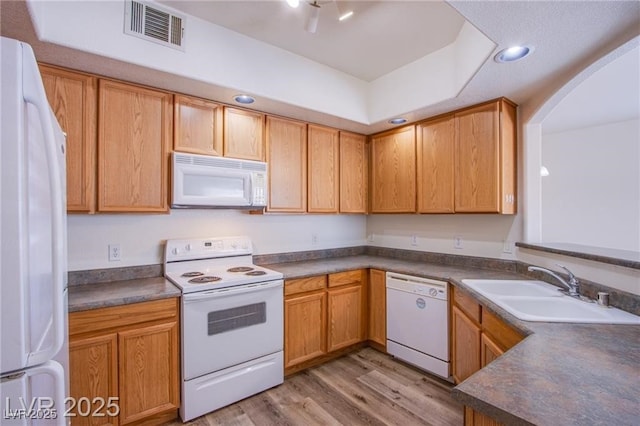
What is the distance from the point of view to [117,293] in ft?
6.15

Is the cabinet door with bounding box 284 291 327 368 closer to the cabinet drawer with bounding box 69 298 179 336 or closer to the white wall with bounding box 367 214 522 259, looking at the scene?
the cabinet drawer with bounding box 69 298 179 336

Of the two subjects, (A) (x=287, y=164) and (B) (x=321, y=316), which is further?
(A) (x=287, y=164)

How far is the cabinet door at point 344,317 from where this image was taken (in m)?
2.77

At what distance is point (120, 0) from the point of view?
5.95 ft

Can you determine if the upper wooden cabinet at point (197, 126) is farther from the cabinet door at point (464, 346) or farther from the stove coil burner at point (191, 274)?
the cabinet door at point (464, 346)

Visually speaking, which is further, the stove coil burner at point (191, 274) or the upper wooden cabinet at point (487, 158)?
the upper wooden cabinet at point (487, 158)

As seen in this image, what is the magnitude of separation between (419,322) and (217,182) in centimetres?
208

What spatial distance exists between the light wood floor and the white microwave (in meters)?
1.51

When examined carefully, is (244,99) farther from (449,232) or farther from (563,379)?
(563,379)

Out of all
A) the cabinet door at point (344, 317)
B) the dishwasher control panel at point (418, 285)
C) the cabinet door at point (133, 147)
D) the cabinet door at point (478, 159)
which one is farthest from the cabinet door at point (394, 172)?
the cabinet door at point (133, 147)

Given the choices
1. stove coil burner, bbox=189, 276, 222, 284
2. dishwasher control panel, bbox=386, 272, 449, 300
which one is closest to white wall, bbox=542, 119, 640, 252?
dishwasher control panel, bbox=386, 272, 449, 300

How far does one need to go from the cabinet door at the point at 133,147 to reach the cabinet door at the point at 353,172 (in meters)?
1.75

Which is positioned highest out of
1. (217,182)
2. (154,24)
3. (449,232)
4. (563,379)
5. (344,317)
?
(154,24)

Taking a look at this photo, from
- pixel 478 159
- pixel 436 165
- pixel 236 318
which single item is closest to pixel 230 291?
pixel 236 318
